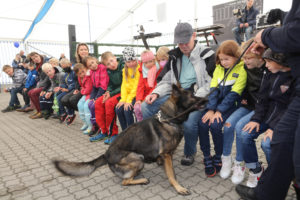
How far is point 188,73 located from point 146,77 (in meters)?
0.94

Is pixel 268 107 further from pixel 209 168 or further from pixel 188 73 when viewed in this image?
pixel 188 73

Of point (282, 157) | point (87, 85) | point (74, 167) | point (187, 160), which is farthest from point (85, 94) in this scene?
point (282, 157)

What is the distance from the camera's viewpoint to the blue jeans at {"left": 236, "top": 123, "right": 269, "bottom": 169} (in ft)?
7.45

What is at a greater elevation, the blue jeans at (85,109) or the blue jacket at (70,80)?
the blue jacket at (70,80)

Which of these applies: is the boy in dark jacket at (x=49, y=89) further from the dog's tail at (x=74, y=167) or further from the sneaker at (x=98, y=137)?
the dog's tail at (x=74, y=167)

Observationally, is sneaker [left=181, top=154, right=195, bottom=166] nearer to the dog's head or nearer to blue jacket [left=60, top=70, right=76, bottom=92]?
the dog's head

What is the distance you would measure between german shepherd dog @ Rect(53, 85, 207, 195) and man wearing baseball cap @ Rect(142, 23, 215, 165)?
0.31 m

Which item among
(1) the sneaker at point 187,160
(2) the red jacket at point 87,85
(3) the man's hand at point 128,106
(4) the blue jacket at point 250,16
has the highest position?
(4) the blue jacket at point 250,16

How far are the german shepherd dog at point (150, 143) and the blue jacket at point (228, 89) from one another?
255 millimetres

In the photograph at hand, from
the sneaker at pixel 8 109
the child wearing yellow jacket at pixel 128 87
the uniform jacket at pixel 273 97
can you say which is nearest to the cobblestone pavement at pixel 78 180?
the child wearing yellow jacket at pixel 128 87

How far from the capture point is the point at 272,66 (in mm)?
2018

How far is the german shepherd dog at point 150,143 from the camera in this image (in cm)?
260

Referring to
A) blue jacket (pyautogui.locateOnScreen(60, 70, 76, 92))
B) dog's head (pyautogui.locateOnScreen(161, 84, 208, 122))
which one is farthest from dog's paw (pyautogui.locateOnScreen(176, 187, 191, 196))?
blue jacket (pyautogui.locateOnScreen(60, 70, 76, 92))

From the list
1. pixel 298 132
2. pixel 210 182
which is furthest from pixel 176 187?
pixel 298 132
